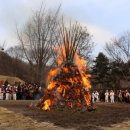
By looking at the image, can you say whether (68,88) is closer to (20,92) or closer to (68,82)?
(68,82)

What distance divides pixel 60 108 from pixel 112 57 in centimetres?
5631

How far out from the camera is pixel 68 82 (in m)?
25.5

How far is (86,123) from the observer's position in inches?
693

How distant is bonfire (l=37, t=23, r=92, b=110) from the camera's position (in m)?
24.8

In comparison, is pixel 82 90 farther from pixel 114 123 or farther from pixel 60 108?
pixel 114 123

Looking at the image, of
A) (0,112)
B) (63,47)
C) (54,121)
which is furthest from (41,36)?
(54,121)

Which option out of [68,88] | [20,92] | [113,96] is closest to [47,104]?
[68,88]

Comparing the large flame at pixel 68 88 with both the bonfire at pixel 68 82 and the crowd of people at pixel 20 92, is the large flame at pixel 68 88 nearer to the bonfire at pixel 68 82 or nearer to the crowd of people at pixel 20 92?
the bonfire at pixel 68 82

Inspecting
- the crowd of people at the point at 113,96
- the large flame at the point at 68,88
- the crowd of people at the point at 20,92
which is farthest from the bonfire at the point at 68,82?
the crowd of people at the point at 113,96

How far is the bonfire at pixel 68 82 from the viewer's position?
24.8 m

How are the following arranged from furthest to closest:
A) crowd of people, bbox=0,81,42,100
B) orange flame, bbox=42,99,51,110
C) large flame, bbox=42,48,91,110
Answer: crowd of people, bbox=0,81,42,100 → large flame, bbox=42,48,91,110 → orange flame, bbox=42,99,51,110

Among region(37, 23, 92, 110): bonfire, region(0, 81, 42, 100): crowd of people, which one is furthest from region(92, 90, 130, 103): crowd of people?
region(37, 23, 92, 110): bonfire

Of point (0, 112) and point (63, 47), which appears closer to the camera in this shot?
point (0, 112)

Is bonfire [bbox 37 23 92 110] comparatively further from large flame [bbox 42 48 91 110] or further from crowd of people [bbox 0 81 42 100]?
crowd of people [bbox 0 81 42 100]
